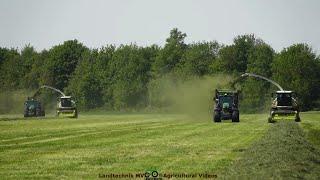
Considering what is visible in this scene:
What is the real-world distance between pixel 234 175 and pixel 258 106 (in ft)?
341

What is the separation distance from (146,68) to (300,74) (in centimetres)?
3965

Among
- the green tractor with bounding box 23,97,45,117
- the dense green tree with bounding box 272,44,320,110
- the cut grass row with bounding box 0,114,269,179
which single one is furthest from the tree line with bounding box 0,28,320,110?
the cut grass row with bounding box 0,114,269,179

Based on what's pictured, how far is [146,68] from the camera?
145875 mm

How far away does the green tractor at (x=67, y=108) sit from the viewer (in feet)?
287

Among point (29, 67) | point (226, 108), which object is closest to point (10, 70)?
point (29, 67)

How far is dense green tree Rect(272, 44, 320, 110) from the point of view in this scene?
11638 centimetres

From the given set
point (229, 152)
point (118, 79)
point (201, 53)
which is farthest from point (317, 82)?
point (229, 152)

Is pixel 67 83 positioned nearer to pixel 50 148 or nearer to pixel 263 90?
pixel 263 90

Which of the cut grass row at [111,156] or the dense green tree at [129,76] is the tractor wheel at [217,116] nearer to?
the cut grass row at [111,156]

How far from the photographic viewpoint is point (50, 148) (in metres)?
28.9

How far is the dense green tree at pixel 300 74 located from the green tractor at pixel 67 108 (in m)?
44.8

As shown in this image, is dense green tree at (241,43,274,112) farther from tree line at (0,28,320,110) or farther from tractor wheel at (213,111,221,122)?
tractor wheel at (213,111,221,122)

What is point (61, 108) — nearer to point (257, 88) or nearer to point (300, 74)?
point (257, 88)

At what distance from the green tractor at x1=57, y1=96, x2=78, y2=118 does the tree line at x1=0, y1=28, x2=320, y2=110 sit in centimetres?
4220
